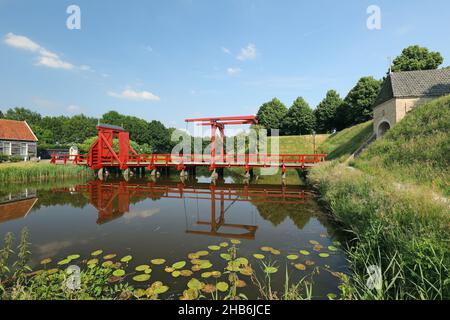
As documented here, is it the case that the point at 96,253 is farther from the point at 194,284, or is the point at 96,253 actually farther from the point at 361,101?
the point at 361,101

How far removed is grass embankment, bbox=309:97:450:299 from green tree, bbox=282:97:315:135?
30.6 metres

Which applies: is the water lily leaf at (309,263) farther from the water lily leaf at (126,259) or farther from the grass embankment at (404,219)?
the water lily leaf at (126,259)

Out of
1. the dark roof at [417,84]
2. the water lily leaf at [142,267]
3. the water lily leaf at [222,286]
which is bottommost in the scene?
the water lily leaf at [222,286]

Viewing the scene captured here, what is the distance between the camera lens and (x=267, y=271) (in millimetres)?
4152

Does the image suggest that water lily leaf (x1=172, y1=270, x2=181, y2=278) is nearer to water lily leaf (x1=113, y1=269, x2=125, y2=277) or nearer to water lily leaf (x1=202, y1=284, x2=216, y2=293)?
water lily leaf (x1=202, y1=284, x2=216, y2=293)

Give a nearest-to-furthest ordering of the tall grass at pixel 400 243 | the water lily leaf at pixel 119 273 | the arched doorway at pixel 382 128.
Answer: the tall grass at pixel 400 243 < the water lily leaf at pixel 119 273 < the arched doorway at pixel 382 128

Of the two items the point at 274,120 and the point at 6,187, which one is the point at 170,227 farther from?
the point at 274,120

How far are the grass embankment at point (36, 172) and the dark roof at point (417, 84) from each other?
1004 inches

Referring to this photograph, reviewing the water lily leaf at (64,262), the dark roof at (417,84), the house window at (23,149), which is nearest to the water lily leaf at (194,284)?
the water lily leaf at (64,262)

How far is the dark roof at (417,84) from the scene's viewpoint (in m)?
16.7

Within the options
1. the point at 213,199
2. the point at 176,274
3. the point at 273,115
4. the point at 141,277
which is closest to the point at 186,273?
the point at 176,274

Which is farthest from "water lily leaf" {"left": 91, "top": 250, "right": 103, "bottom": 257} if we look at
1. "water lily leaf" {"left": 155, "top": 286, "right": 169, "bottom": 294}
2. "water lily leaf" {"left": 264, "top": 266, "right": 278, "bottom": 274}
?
"water lily leaf" {"left": 264, "top": 266, "right": 278, "bottom": 274}

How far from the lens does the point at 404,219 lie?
13.3 ft
